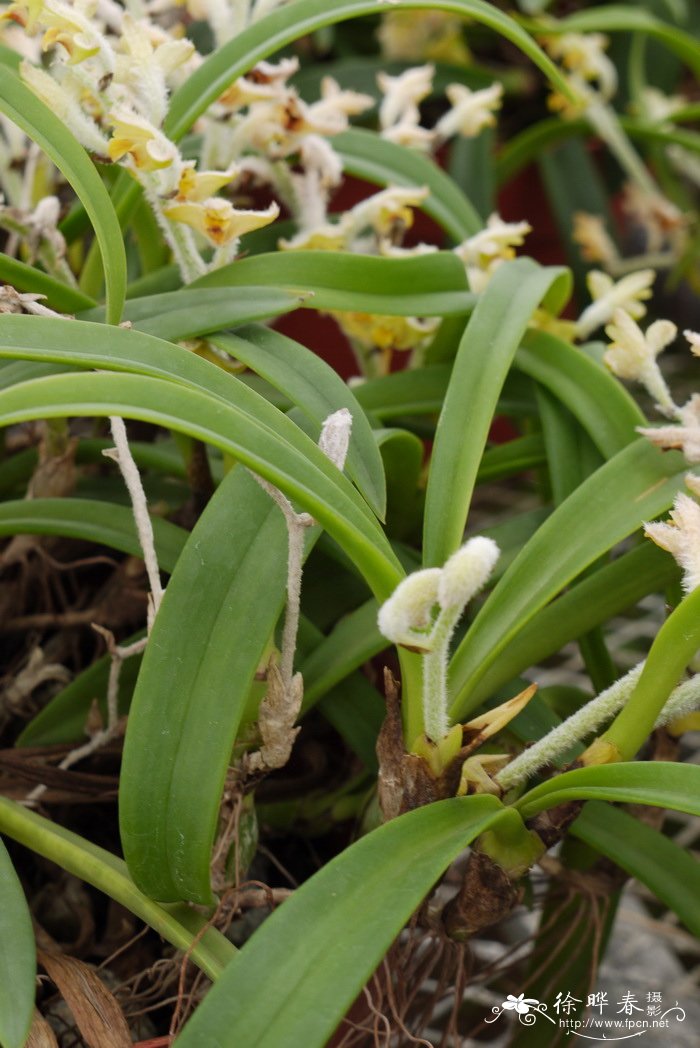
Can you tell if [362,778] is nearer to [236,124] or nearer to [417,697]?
[417,697]

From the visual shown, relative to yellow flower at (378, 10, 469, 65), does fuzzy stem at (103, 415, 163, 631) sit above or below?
below

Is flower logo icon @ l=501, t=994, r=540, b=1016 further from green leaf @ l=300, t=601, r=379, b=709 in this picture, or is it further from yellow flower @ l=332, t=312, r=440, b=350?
yellow flower @ l=332, t=312, r=440, b=350

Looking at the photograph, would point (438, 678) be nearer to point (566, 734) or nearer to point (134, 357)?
point (566, 734)

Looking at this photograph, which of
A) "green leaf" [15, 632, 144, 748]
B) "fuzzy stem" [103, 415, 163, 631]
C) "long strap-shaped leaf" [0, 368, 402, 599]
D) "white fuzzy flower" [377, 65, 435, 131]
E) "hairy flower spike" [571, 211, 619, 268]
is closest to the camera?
"long strap-shaped leaf" [0, 368, 402, 599]

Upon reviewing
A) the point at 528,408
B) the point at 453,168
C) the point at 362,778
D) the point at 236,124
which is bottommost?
the point at 362,778

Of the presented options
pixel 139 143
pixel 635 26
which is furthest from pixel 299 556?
pixel 635 26

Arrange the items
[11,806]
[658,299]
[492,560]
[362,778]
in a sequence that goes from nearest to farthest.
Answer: [492,560] → [11,806] → [362,778] → [658,299]

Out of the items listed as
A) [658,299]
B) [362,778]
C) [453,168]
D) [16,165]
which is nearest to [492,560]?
[362,778]

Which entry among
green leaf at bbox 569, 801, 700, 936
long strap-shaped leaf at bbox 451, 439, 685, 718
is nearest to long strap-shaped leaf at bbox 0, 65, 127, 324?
long strap-shaped leaf at bbox 451, 439, 685, 718
